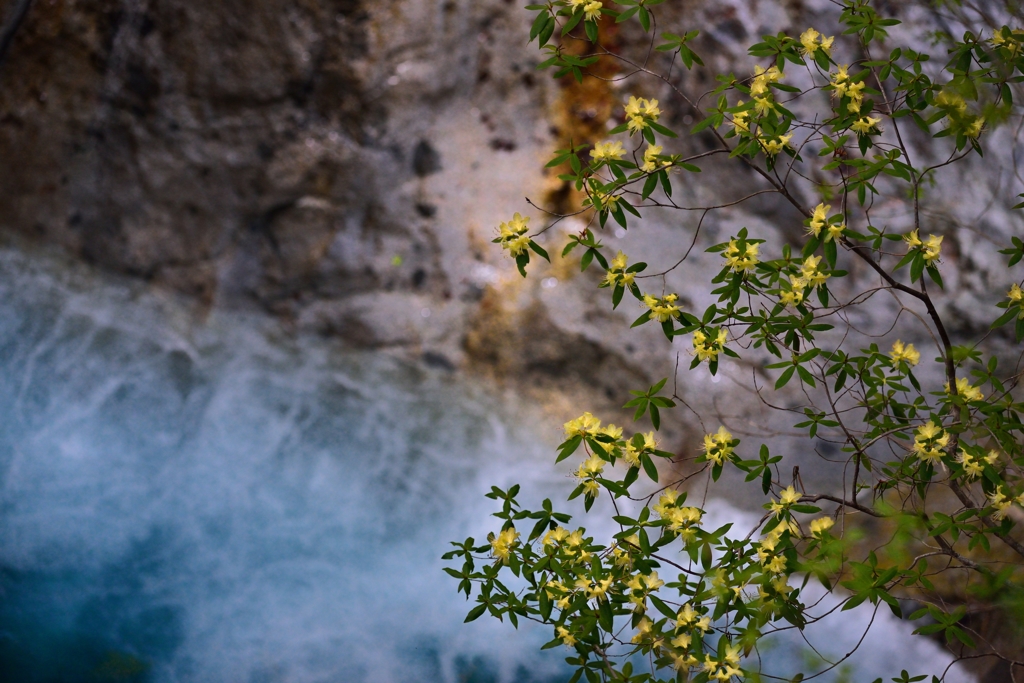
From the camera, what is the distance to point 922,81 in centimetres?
195

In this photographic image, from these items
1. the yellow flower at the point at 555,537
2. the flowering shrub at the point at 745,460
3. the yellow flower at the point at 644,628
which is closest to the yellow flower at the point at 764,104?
the flowering shrub at the point at 745,460

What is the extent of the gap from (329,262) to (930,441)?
3320 mm

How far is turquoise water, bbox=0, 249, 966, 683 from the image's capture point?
3264 mm

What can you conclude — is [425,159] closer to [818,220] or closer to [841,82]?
[841,82]

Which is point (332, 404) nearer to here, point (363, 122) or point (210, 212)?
point (210, 212)

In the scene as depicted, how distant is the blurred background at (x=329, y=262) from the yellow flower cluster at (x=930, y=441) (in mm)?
2043

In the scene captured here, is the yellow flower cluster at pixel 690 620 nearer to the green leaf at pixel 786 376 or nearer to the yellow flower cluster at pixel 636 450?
the yellow flower cluster at pixel 636 450

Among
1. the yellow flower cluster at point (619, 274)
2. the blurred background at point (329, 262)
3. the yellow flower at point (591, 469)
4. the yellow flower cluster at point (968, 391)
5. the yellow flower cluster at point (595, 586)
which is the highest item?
the blurred background at point (329, 262)

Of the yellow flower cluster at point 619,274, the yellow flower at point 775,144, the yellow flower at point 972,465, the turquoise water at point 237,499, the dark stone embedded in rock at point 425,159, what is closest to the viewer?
the yellow flower at point 972,465

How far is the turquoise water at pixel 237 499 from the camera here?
3264 millimetres

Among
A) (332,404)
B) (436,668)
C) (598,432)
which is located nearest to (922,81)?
(598,432)

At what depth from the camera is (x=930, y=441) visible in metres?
1.75

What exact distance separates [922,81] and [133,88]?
3.93m

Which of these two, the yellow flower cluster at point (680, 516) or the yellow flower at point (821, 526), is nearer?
the yellow flower at point (821, 526)
